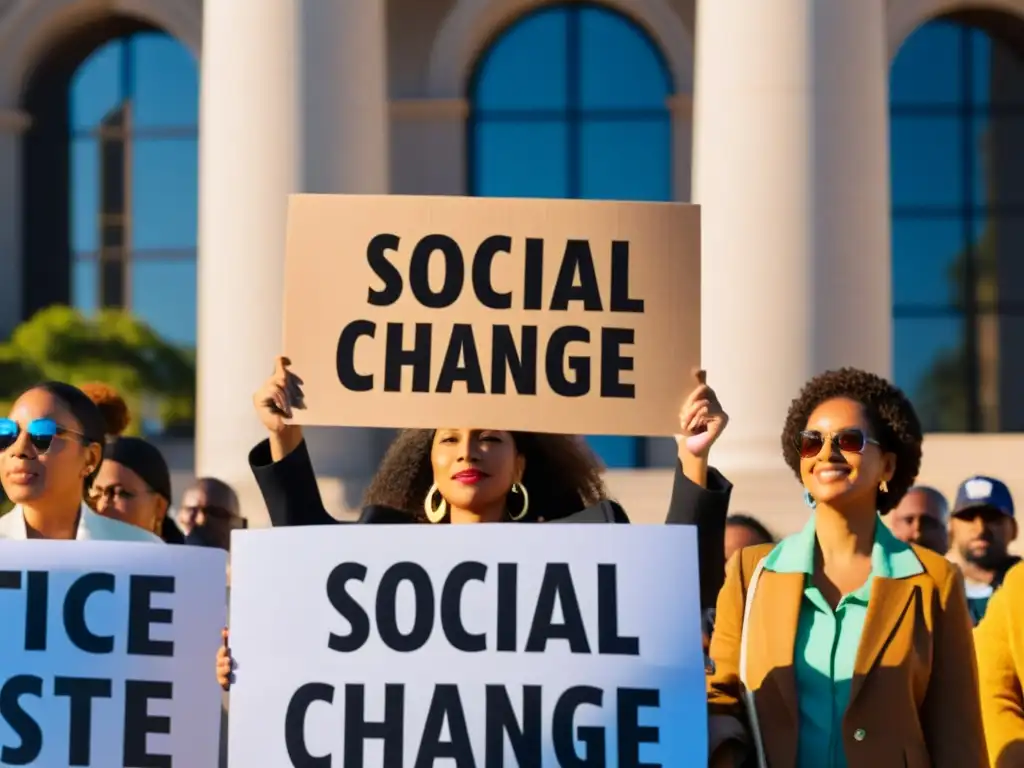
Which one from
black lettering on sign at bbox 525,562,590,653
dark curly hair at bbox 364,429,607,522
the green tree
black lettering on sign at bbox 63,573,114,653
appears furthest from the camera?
the green tree

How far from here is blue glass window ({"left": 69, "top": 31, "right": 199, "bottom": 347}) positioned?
28.5 meters

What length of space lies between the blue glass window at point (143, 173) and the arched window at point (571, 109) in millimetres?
4036

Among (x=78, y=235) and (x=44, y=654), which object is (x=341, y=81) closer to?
(x=78, y=235)

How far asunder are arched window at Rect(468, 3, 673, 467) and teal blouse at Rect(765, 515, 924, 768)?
2137 centimetres

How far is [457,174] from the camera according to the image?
89.9 ft

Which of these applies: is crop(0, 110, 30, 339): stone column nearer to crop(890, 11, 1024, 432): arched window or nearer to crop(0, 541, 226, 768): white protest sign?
crop(890, 11, 1024, 432): arched window

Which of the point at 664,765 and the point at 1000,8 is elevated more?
the point at 1000,8

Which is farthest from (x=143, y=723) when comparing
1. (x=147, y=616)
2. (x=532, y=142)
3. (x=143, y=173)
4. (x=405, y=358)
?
(x=143, y=173)

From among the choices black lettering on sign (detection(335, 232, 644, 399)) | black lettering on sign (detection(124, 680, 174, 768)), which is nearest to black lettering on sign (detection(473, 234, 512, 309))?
black lettering on sign (detection(335, 232, 644, 399))

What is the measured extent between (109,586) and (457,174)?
21221 mm

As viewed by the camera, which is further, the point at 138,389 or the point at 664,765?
the point at 138,389

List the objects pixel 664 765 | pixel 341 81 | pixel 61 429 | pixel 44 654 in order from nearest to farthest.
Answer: pixel 664 765
pixel 44 654
pixel 61 429
pixel 341 81

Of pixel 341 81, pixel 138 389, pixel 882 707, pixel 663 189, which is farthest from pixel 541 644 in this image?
pixel 663 189

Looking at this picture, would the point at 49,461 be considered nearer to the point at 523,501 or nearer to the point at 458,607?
the point at 523,501
